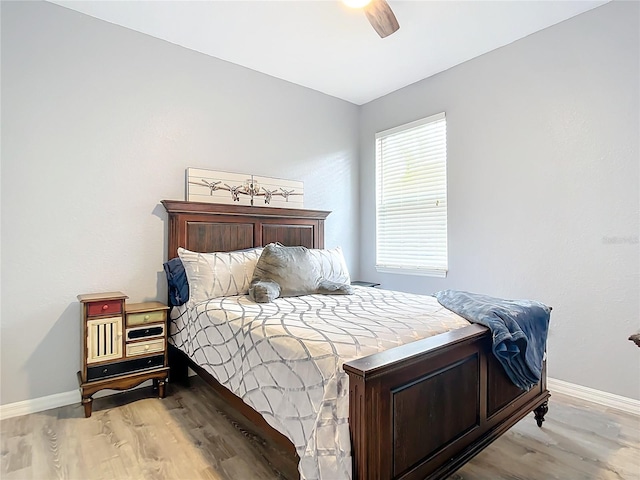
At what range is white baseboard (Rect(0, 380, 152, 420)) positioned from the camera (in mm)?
2383

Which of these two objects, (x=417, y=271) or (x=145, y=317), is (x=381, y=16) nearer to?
(x=417, y=271)

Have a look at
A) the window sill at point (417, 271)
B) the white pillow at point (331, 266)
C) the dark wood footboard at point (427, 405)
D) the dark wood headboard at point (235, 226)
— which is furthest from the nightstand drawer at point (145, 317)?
the window sill at point (417, 271)

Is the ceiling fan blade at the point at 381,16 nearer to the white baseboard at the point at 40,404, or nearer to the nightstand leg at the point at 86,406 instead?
the nightstand leg at the point at 86,406

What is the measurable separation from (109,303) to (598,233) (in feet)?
11.3

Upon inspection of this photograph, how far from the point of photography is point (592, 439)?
6.92 feet

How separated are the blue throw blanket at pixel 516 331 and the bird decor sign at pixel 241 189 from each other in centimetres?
209

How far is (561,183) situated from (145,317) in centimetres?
326

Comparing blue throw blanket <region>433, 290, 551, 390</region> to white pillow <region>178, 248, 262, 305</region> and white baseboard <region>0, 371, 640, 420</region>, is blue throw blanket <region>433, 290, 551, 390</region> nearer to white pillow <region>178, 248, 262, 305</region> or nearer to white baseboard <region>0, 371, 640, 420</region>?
white baseboard <region>0, 371, 640, 420</region>

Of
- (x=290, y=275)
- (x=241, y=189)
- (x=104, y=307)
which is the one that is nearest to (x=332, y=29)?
(x=241, y=189)

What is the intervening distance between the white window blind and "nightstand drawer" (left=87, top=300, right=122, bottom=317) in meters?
2.69

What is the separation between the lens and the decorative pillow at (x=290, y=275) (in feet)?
8.90

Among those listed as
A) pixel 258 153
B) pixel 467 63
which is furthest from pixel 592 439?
pixel 258 153

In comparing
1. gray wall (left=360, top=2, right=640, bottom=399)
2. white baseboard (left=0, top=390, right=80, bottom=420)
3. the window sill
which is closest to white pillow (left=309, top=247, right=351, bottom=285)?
the window sill

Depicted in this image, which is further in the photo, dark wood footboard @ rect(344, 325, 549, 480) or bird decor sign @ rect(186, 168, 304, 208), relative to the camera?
bird decor sign @ rect(186, 168, 304, 208)
